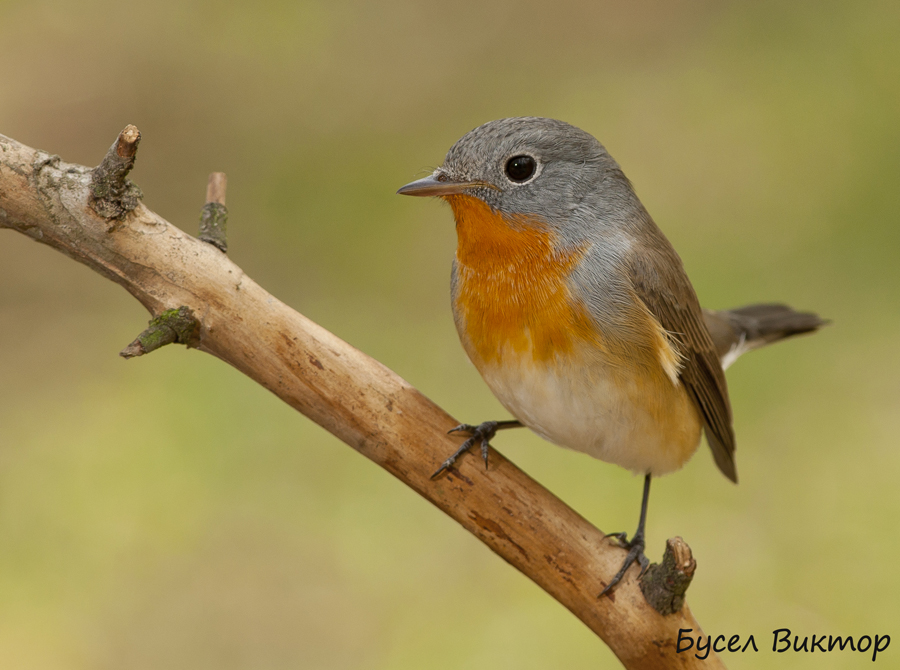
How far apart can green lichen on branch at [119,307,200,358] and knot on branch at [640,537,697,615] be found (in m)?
1.60

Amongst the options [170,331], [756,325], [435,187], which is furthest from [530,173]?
[756,325]

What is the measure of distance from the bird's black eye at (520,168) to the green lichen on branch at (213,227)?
963 millimetres

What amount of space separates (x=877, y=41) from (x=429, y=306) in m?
4.38

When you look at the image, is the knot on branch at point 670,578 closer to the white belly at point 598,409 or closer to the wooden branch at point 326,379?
the wooden branch at point 326,379

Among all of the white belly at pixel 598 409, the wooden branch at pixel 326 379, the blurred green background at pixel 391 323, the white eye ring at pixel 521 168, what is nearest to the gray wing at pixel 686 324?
the white belly at pixel 598 409

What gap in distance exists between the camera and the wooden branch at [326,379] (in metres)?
2.66

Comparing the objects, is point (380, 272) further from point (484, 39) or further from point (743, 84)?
point (743, 84)

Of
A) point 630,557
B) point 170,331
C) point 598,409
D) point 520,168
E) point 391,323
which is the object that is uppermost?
point 391,323

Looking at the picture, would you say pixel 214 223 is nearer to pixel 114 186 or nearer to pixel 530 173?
pixel 114 186

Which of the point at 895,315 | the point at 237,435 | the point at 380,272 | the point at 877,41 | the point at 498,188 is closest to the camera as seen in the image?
the point at 498,188

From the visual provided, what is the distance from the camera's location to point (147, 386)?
5949 mm

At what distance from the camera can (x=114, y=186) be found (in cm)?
263

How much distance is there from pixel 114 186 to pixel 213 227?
41 cm

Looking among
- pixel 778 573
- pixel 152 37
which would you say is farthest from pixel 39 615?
pixel 152 37
